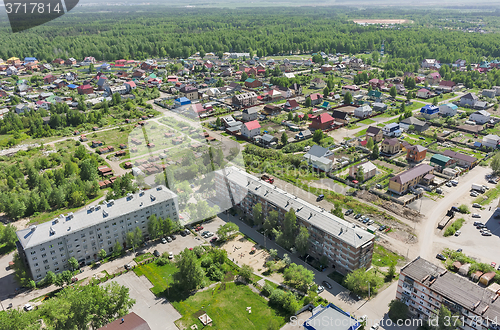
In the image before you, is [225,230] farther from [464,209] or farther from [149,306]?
[464,209]

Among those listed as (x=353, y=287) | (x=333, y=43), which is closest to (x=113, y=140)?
(x=353, y=287)

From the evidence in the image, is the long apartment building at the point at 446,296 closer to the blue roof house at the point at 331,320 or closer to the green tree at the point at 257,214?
the blue roof house at the point at 331,320

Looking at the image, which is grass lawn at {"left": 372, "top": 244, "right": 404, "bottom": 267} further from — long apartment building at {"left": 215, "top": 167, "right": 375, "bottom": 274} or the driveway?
the driveway

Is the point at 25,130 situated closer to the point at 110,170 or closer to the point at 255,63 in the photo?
the point at 110,170

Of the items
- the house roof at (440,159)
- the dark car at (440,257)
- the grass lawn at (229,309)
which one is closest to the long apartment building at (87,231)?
the grass lawn at (229,309)

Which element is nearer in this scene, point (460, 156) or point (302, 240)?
point (302, 240)

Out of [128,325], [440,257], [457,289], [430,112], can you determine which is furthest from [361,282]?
[430,112]

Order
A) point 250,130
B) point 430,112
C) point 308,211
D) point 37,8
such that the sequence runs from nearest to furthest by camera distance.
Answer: point 37,8, point 308,211, point 250,130, point 430,112
